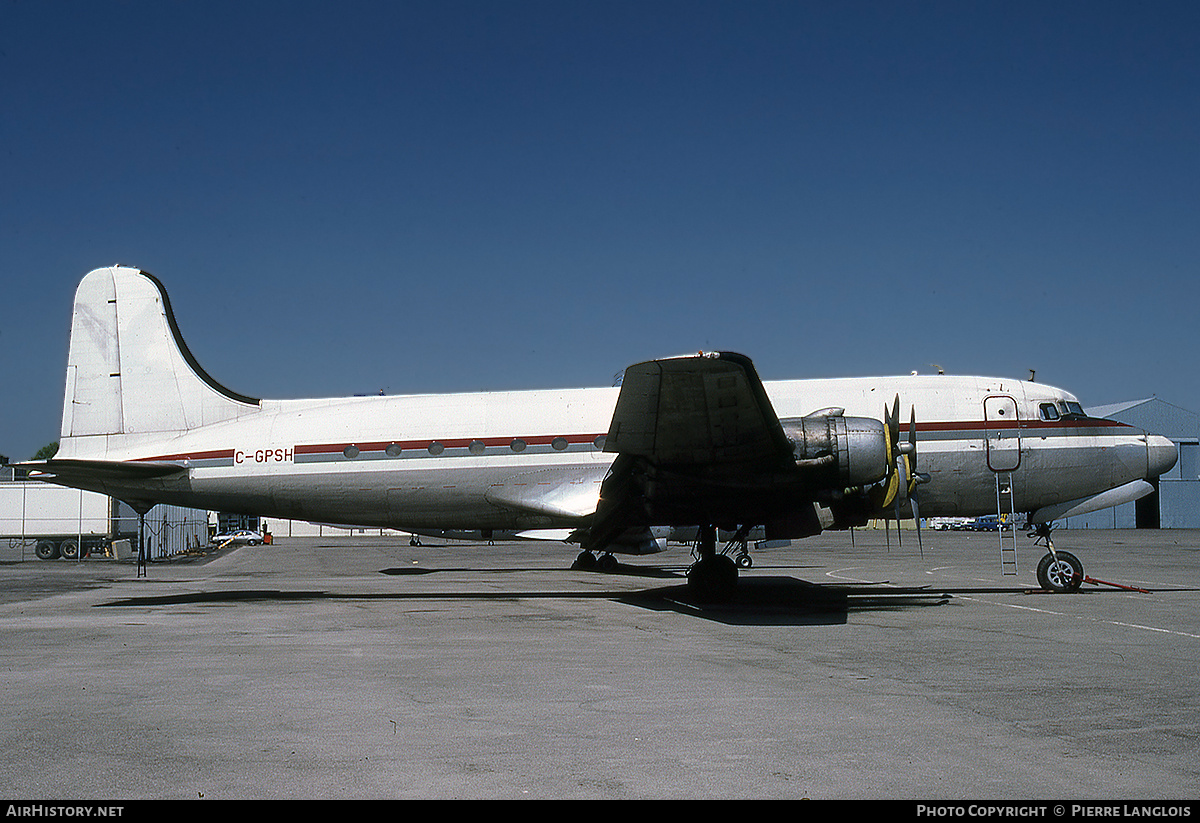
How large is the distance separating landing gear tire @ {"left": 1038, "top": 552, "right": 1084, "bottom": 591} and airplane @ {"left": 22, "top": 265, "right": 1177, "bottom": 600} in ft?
0.09

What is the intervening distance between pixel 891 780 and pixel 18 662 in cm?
898

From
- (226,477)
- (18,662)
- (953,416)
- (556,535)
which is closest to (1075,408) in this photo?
(953,416)

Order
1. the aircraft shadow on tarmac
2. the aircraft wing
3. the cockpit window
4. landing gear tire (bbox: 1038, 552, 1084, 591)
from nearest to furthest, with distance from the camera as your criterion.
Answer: the aircraft wing → the aircraft shadow on tarmac → landing gear tire (bbox: 1038, 552, 1084, 591) → the cockpit window

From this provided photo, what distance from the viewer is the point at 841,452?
13539mm

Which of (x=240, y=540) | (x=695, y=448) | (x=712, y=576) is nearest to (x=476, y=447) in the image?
(x=695, y=448)

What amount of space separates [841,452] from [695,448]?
226 cm

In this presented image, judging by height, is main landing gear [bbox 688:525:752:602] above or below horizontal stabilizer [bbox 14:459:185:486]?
below

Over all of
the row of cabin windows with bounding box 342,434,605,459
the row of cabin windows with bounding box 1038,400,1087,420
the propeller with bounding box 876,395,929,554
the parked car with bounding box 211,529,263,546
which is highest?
the row of cabin windows with bounding box 1038,400,1087,420

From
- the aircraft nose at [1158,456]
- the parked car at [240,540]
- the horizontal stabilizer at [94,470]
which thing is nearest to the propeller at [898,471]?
the aircraft nose at [1158,456]

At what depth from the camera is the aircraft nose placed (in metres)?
16.5

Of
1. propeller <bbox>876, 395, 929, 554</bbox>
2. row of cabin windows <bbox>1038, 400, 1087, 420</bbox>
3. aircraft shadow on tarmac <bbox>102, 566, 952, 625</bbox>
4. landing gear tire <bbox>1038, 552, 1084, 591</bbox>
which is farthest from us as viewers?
row of cabin windows <bbox>1038, 400, 1087, 420</bbox>

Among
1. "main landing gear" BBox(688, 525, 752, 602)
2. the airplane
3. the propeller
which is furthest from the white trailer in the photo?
the propeller

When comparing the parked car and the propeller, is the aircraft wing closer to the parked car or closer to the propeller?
the propeller

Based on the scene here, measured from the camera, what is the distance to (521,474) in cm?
1616
